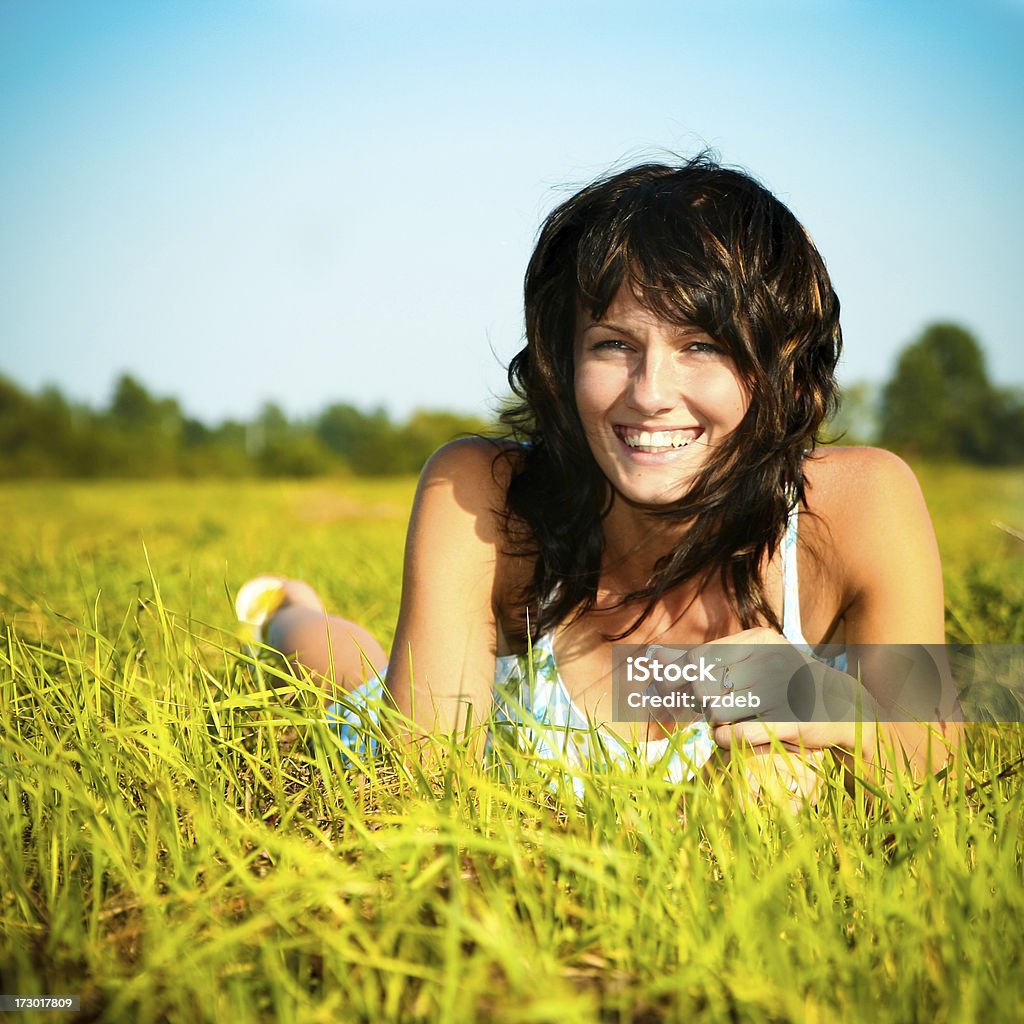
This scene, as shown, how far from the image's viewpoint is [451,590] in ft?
8.09

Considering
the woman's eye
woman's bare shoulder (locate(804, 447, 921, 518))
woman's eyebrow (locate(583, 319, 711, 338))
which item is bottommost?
woman's bare shoulder (locate(804, 447, 921, 518))

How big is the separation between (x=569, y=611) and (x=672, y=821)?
0.95 meters

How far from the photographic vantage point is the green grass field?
46.7 inches

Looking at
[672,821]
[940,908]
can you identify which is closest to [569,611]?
[672,821]

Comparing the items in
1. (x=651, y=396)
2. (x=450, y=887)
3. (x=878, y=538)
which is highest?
(x=651, y=396)

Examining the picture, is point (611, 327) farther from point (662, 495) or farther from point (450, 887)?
point (450, 887)

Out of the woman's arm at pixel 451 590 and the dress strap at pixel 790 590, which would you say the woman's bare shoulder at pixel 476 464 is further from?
the dress strap at pixel 790 590

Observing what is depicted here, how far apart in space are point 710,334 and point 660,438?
0.82 ft

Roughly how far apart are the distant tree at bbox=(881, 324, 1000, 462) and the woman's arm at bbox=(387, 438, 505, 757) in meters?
17.9

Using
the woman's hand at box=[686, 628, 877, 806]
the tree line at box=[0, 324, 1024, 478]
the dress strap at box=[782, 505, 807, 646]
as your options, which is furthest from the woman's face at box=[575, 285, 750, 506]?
the tree line at box=[0, 324, 1024, 478]

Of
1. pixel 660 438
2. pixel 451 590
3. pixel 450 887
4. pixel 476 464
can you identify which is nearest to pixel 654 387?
pixel 660 438

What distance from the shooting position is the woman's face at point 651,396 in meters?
2.22

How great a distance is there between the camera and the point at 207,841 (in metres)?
1.46

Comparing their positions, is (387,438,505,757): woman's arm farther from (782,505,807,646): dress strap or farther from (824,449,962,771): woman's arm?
(824,449,962,771): woman's arm
